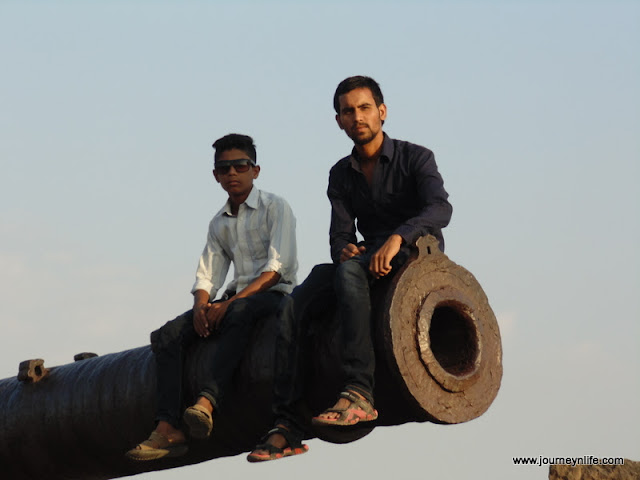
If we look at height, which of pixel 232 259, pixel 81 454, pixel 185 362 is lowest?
pixel 81 454

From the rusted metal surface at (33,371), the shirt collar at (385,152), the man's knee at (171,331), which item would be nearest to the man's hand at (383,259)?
the shirt collar at (385,152)

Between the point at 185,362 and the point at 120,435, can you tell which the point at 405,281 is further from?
the point at 120,435

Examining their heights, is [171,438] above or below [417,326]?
below

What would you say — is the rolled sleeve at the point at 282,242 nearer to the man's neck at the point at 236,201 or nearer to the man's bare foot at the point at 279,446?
the man's neck at the point at 236,201

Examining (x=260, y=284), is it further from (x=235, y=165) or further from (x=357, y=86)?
(x=357, y=86)

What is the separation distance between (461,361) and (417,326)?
1.75 ft

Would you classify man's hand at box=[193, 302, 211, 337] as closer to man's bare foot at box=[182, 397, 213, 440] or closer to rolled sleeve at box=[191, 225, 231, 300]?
rolled sleeve at box=[191, 225, 231, 300]

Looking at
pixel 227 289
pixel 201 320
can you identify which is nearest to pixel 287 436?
pixel 201 320

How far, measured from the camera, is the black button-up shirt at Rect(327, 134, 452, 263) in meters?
8.15

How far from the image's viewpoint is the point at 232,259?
9.51 metres

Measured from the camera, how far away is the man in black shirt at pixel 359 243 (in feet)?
24.1

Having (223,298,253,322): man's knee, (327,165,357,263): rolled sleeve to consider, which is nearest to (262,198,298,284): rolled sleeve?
(223,298,253,322): man's knee

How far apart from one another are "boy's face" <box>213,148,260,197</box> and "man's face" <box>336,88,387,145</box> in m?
1.21

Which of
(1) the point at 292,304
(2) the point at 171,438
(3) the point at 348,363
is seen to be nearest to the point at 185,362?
(2) the point at 171,438
